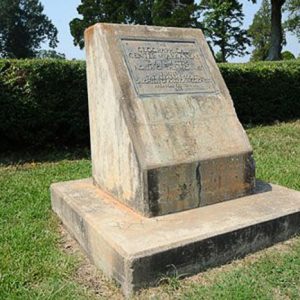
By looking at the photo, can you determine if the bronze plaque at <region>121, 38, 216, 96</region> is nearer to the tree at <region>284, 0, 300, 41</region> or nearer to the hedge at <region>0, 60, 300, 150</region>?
the hedge at <region>0, 60, 300, 150</region>

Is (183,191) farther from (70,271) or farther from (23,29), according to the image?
(23,29)

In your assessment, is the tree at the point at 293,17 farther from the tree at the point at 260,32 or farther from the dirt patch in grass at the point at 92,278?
the dirt patch in grass at the point at 92,278

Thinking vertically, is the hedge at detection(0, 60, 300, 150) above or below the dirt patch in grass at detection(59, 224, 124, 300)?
above

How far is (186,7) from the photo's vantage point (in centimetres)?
2364

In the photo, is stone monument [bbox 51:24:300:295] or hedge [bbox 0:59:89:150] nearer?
stone monument [bbox 51:24:300:295]

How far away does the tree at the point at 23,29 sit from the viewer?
167 feet

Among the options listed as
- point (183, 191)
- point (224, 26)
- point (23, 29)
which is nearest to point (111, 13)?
point (224, 26)

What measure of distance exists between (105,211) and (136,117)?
785 millimetres

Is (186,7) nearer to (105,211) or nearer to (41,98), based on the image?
(41,98)

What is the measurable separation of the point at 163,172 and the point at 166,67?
1022 mm

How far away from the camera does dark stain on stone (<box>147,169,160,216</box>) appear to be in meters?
3.12

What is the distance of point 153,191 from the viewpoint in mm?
3150

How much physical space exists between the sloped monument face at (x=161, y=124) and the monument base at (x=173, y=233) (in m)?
0.17

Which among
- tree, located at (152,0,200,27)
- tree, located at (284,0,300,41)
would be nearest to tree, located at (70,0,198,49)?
tree, located at (152,0,200,27)
